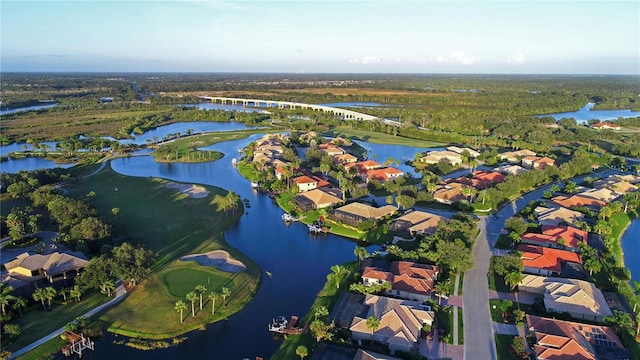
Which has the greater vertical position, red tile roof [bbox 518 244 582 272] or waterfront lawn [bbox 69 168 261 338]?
red tile roof [bbox 518 244 582 272]

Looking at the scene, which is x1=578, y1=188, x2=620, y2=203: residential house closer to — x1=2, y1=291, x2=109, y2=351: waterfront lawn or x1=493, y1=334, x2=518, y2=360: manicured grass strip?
x1=493, y1=334, x2=518, y2=360: manicured grass strip

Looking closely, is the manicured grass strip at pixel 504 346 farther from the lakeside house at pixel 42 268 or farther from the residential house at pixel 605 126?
the residential house at pixel 605 126

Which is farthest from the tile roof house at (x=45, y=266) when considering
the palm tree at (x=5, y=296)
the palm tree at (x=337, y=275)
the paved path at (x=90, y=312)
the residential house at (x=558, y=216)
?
the residential house at (x=558, y=216)

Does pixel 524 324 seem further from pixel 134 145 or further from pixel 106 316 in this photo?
pixel 134 145

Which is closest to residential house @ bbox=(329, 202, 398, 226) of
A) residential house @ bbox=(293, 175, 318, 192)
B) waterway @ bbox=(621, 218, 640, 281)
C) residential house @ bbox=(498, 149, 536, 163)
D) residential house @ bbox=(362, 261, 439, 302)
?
residential house @ bbox=(293, 175, 318, 192)

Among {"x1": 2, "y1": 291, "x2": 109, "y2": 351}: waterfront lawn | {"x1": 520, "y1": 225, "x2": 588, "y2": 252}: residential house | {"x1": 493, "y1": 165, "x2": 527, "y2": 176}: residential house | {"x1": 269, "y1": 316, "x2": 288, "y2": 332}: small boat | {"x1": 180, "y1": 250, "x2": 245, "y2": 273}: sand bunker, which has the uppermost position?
{"x1": 493, "y1": 165, "x2": 527, "y2": 176}: residential house

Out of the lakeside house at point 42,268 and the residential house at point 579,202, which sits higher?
the residential house at point 579,202
